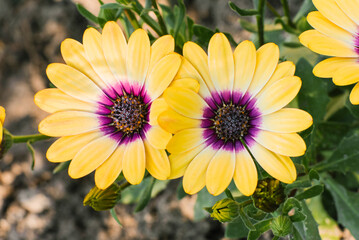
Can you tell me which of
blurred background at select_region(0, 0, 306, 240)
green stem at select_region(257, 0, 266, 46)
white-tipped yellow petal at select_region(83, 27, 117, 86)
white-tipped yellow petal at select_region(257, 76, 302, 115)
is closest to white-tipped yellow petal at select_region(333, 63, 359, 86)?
white-tipped yellow petal at select_region(257, 76, 302, 115)

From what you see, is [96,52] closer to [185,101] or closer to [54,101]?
[54,101]

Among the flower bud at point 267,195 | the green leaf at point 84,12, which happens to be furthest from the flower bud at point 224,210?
the green leaf at point 84,12

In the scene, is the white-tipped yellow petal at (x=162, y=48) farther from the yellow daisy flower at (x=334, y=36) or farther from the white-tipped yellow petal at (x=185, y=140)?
the yellow daisy flower at (x=334, y=36)

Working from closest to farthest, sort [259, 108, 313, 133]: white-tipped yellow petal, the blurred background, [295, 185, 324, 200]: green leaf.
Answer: [259, 108, 313, 133]: white-tipped yellow petal → [295, 185, 324, 200]: green leaf → the blurred background

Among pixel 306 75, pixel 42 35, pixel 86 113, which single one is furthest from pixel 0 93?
pixel 306 75

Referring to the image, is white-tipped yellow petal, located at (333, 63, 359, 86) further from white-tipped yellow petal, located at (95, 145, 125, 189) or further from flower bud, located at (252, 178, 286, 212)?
white-tipped yellow petal, located at (95, 145, 125, 189)

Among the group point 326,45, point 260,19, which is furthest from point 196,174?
point 260,19
